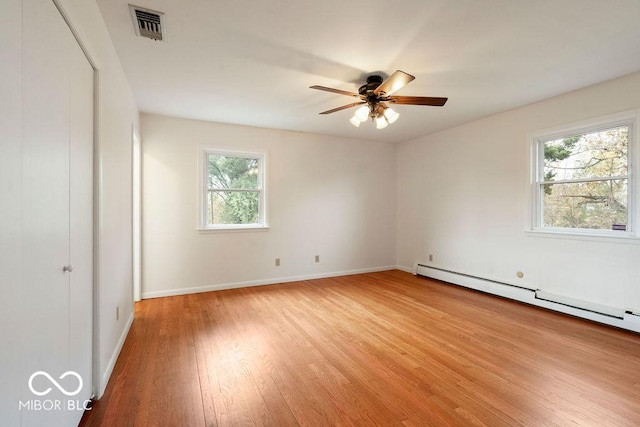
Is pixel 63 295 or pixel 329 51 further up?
pixel 329 51

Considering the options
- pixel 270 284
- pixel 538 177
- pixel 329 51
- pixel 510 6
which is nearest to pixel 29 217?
pixel 329 51

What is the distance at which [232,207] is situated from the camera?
176 inches

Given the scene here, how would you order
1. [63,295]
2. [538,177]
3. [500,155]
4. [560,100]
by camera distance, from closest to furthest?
[63,295], [560,100], [538,177], [500,155]

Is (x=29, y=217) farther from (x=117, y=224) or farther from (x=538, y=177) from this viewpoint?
(x=538, y=177)

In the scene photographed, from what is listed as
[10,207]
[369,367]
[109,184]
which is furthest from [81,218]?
[369,367]

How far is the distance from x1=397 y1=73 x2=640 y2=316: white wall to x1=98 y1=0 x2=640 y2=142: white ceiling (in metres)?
0.30

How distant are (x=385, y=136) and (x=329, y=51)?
302 centimetres

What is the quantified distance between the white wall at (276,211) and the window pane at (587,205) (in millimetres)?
2637

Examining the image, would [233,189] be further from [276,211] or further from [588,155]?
Result: [588,155]

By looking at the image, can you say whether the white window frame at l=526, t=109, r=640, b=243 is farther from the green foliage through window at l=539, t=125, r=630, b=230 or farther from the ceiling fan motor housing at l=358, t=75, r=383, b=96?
the ceiling fan motor housing at l=358, t=75, r=383, b=96

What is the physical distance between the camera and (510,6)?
6.10ft

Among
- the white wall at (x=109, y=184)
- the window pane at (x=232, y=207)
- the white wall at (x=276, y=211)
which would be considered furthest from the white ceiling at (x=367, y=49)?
the window pane at (x=232, y=207)

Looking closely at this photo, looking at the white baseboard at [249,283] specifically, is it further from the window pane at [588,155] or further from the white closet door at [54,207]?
the window pane at [588,155]

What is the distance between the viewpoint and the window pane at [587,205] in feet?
9.82
